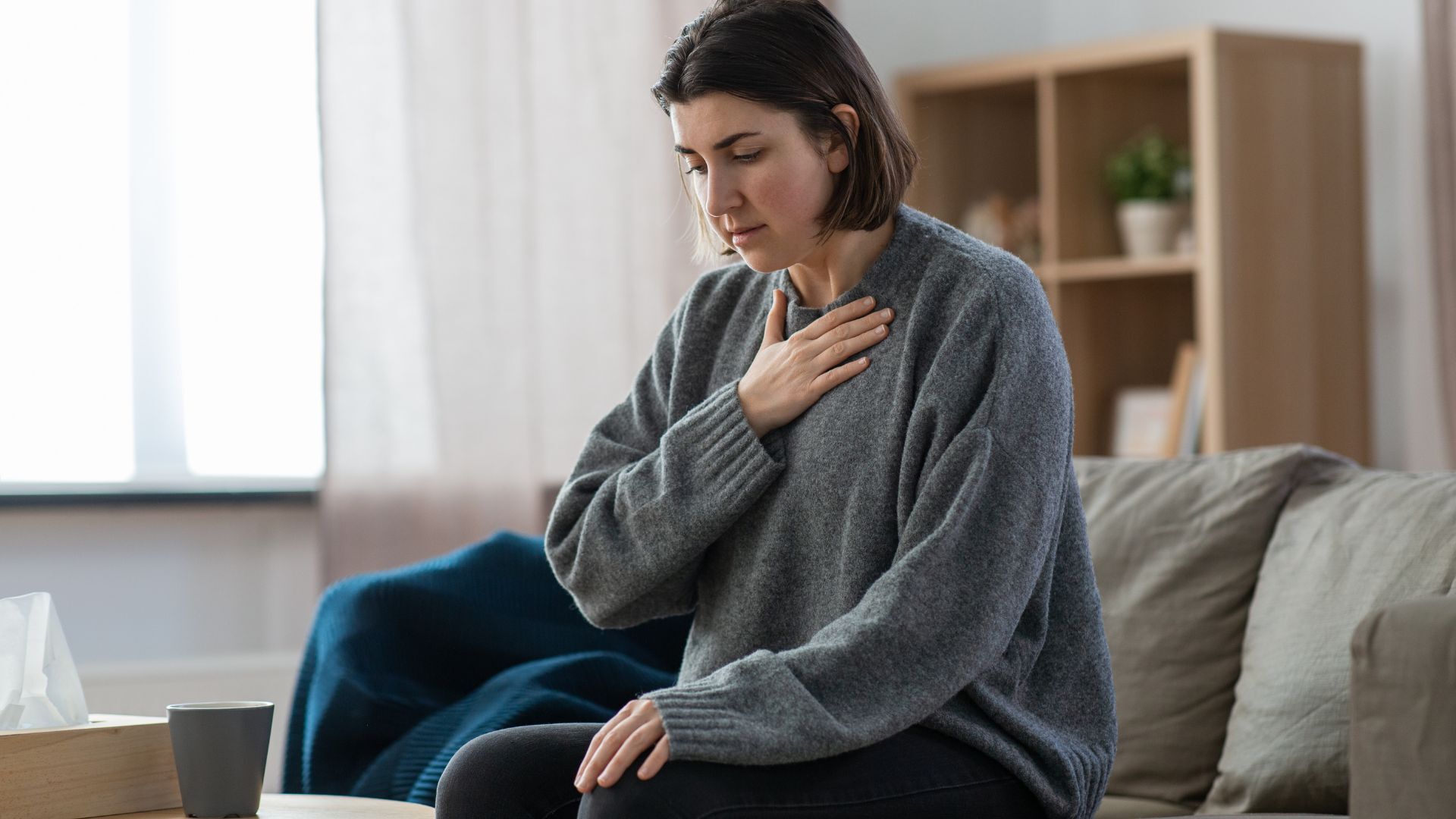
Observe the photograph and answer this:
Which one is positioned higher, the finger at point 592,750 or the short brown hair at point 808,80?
the short brown hair at point 808,80

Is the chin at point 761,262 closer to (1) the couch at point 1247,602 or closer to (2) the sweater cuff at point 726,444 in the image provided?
(2) the sweater cuff at point 726,444

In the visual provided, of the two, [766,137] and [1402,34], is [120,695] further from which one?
[1402,34]

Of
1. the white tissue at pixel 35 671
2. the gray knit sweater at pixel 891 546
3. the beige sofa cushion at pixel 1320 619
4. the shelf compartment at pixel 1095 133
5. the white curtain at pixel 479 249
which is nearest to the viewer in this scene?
the gray knit sweater at pixel 891 546

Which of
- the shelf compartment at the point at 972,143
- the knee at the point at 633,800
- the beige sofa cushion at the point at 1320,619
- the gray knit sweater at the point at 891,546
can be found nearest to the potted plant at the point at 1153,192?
the shelf compartment at the point at 972,143

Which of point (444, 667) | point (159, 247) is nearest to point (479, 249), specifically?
point (159, 247)

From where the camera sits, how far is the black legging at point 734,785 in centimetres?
120

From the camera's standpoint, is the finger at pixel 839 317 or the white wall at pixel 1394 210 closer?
the finger at pixel 839 317

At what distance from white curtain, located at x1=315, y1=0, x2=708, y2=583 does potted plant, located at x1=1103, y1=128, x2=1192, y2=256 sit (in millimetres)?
923

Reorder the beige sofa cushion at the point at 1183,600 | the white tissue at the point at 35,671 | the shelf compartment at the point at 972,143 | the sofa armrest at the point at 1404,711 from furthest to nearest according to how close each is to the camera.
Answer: the shelf compartment at the point at 972,143, the beige sofa cushion at the point at 1183,600, the white tissue at the point at 35,671, the sofa armrest at the point at 1404,711

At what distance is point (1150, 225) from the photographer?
138 inches

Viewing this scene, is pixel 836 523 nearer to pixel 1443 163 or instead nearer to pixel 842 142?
pixel 842 142

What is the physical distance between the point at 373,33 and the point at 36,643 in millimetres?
1942

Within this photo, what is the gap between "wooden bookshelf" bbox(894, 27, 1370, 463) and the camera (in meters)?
3.30

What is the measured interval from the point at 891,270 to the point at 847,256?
0.05 m
